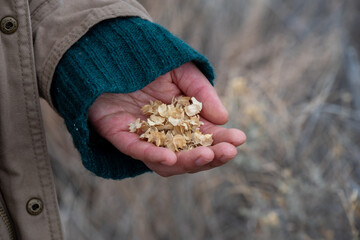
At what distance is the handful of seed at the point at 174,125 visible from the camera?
3.22ft

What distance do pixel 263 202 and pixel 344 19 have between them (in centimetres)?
175

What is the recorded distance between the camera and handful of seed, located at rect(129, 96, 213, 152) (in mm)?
981

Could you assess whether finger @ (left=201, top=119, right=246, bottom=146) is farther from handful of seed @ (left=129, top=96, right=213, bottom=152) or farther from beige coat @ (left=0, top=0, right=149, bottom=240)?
beige coat @ (left=0, top=0, right=149, bottom=240)

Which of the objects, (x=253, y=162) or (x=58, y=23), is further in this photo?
(x=253, y=162)

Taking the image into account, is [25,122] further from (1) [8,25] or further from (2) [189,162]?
(2) [189,162]

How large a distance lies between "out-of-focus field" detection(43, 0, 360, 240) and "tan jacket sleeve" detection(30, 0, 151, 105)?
2.60 ft

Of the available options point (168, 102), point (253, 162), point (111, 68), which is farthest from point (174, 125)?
point (253, 162)

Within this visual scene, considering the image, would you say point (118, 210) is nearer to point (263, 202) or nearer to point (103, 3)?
point (263, 202)

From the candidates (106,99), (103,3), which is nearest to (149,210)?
(106,99)

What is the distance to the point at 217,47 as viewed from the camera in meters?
2.54

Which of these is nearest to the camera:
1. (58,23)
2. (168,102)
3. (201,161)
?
(201,161)

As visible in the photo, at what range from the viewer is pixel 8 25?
0.90 meters

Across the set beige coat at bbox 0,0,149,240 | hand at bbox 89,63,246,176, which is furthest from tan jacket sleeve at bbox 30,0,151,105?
hand at bbox 89,63,246,176

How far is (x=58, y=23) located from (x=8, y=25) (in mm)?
114
